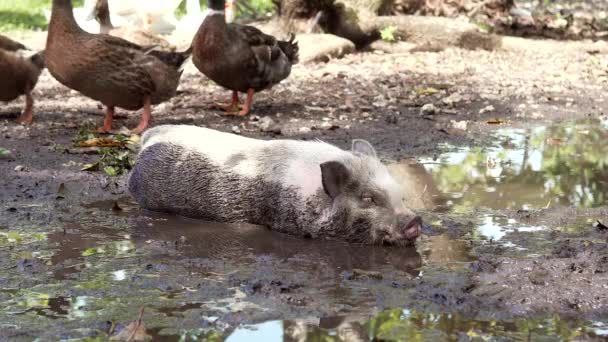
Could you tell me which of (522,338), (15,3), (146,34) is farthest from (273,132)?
(15,3)

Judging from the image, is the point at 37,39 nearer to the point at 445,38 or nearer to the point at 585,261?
the point at 445,38

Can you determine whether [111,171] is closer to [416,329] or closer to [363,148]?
[363,148]

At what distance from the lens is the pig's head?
514 cm

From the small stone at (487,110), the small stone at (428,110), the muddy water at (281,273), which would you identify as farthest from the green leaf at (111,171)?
the small stone at (487,110)

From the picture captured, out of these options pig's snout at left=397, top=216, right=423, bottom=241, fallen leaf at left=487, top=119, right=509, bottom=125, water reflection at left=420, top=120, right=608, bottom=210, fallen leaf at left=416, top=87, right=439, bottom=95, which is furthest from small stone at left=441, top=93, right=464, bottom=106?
pig's snout at left=397, top=216, right=423, bottom=241

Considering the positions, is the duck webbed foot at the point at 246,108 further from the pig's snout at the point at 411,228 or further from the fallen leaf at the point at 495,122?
the pig's snout at the point at 411,228

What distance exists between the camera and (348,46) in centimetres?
1308

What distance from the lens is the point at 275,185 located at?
5.45 m

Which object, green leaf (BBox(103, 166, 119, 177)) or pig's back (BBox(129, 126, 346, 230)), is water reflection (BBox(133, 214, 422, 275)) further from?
green leaf (BBox(103, 166, 119, 177))

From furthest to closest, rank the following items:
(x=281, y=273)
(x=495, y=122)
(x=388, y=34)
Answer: (x=388, y=34), (x=495, y=122), (x=281, y=273)

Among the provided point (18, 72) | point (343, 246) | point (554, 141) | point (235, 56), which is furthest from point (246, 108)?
point (343, 246)

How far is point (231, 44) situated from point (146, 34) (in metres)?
3.11

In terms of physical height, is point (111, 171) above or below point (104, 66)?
below

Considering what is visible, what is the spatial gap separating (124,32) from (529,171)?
21.0ft
